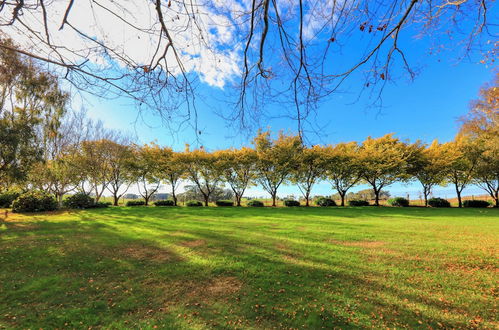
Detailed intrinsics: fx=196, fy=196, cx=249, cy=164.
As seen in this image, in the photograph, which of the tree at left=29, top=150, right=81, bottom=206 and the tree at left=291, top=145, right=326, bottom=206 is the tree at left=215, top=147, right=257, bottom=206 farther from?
the tree at left=29, top=150, right=81, bottom=206

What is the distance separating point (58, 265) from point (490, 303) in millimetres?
8685

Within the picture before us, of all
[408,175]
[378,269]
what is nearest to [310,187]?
[408,175]

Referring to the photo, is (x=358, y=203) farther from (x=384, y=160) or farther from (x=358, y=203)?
(x=384, y=160)

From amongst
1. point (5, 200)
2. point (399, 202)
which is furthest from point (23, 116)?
point (399, 202)

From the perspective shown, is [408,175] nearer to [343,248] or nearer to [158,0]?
[343,248]

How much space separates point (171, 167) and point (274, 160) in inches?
462

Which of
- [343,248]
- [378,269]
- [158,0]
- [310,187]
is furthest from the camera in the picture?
[310,187]

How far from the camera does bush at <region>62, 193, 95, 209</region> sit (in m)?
16.4

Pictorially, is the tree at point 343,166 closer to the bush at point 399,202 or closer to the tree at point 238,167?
the bush at point 399,202

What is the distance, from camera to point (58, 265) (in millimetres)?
4723

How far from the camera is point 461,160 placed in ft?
67.4

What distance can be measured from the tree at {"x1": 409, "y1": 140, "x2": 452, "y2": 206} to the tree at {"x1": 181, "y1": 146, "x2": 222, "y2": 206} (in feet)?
72.7

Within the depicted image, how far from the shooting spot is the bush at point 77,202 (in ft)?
53.7

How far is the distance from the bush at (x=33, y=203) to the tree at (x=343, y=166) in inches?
995
